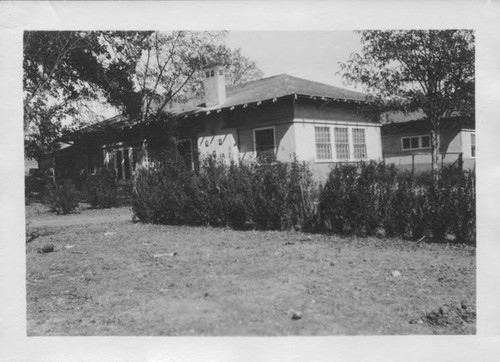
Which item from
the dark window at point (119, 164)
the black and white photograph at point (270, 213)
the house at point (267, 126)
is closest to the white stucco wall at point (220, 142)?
the house at point (267, 126)

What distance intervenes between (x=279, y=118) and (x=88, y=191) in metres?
8.71

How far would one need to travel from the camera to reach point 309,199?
7676 mm

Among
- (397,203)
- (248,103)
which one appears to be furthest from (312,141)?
(397,203)

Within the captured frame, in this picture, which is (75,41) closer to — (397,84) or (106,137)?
(397,84)

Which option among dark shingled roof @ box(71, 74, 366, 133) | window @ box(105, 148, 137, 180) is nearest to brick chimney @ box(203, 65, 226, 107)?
dark shingled roof @ box(71, 74, 366, 133)

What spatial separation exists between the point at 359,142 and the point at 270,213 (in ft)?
33.1

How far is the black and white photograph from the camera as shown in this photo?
3.77m

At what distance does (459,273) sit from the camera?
475 cm

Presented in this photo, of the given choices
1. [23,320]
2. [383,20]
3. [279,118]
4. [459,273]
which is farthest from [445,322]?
[279,118]

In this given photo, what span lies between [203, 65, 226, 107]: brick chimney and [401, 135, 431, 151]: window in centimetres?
1233

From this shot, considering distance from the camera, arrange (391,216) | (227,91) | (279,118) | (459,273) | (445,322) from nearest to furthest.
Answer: (445,322) < (459,273) < (391,216) < (279,118) < (227,91)

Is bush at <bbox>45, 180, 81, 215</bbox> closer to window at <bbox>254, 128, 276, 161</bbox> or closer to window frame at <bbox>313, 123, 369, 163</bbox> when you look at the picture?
window at <bbox>254, 128, 276, 161</bbox>

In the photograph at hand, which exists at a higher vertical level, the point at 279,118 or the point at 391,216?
→ the point at 279,118

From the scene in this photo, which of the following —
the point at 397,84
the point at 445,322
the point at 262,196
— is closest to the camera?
the point at 445,322
